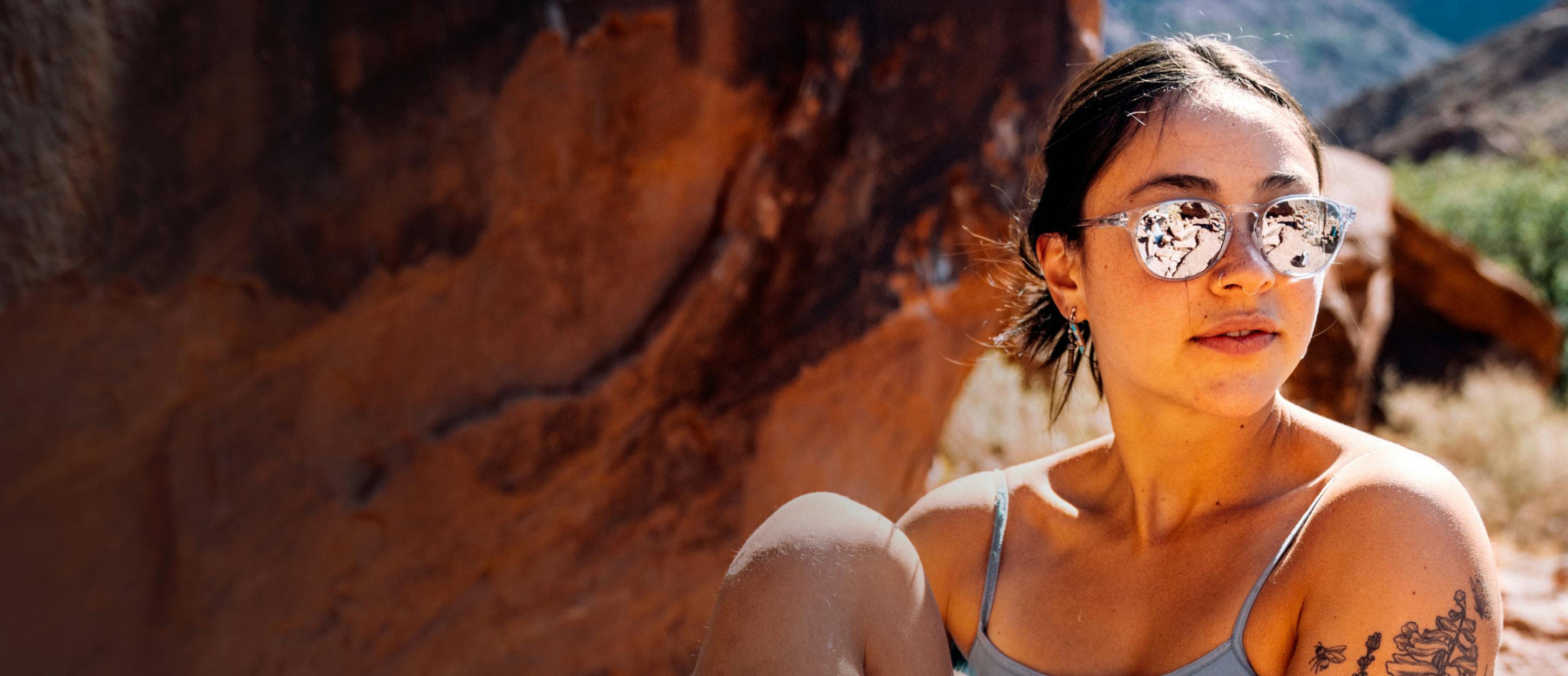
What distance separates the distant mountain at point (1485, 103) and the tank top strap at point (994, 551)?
17.3m

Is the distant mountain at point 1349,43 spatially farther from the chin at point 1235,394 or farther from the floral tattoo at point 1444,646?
the floral tattoo at point 1444,646

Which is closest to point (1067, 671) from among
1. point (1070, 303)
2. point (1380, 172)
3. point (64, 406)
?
point (1070, 303)

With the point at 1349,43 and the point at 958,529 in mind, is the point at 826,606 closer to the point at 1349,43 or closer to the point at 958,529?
the point at 958,529

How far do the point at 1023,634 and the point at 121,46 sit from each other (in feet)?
7.00

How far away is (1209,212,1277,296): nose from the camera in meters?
1.31

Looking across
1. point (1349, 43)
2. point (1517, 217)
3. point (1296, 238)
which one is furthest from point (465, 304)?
point (1349, 43)

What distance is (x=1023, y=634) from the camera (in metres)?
1.55

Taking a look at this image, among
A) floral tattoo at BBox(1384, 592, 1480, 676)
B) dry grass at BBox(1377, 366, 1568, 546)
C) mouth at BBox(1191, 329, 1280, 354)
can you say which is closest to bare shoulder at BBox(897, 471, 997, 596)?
mouth at BBox(1191, 329, 1280, 354)

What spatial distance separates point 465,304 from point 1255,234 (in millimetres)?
1970

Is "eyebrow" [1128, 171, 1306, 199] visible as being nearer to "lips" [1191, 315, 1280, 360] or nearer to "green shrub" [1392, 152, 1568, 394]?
"lips" [1191, 315, 1280, 360]

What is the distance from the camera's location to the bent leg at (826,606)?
135cm

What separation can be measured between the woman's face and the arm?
0.19 m

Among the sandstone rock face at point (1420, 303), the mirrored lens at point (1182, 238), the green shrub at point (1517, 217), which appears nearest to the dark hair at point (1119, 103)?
the mirrored lens at point (1182, 238)

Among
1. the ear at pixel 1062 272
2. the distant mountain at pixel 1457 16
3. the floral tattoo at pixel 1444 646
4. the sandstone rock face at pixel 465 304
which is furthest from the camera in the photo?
the distant mountain at pixel 1457 16
